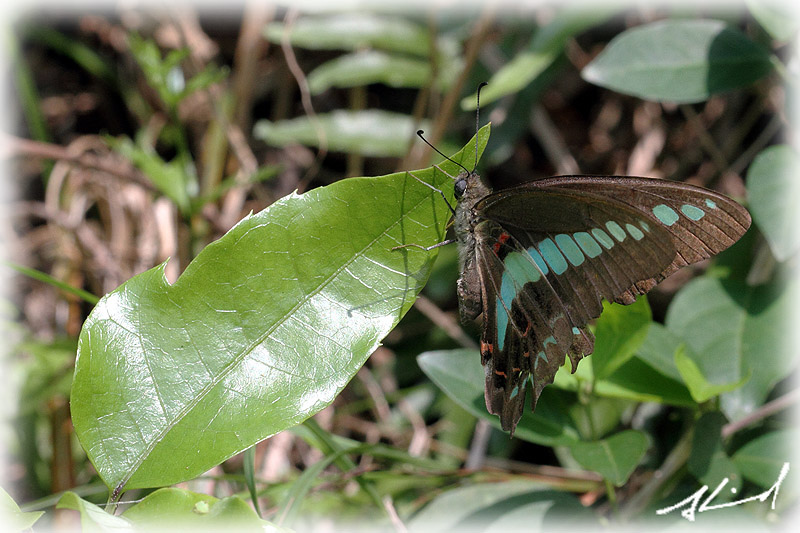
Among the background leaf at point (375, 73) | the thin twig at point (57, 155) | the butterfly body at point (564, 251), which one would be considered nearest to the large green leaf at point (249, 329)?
the butterfly body at point (564, 251)

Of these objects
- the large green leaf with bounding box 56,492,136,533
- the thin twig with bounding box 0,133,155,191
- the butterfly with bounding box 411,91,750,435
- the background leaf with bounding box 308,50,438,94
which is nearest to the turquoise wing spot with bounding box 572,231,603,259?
the butterfly with bounding box 411,91,750,435

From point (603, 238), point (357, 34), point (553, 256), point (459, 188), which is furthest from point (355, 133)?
point (603, 238)

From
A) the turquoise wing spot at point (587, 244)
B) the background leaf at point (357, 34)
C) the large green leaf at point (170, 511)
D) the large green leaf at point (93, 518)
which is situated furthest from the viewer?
the background leaf at point (357, 34)

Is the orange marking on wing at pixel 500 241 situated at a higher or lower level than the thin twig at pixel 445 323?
higher

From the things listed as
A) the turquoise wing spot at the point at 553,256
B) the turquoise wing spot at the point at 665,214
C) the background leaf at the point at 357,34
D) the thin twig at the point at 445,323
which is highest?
the background leaf at the point at 357,34

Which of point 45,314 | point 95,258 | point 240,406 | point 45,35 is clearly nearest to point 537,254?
point 240,406
